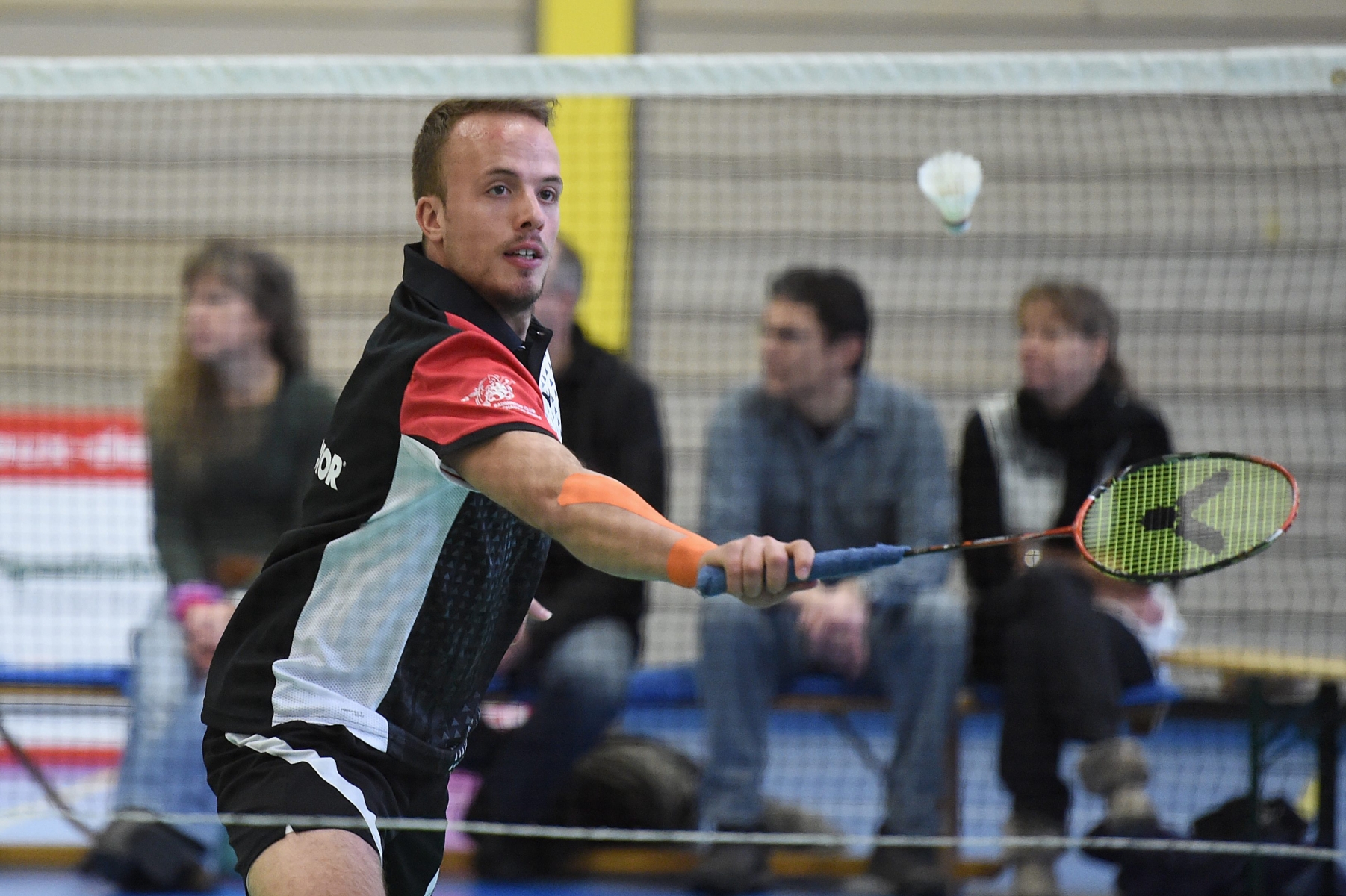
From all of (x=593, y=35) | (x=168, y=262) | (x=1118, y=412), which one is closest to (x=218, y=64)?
(x=1118, y=412)

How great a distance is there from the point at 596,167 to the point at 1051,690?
4.09 meters

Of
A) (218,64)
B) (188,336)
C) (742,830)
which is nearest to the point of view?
(218,64)

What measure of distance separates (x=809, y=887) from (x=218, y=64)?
10.4 ft

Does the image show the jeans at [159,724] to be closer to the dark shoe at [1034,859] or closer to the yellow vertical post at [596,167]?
the dark shoe at [1034,859]

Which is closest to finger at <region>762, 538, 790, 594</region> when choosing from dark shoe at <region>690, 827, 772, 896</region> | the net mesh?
dark shoe at <region>690, 827, 772, 896</region>

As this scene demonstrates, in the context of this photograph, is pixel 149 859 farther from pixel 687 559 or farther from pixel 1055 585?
pixel 687 559

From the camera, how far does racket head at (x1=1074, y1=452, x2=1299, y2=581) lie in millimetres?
2742

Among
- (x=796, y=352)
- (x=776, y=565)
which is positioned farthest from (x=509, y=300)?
(x=796, y=352)

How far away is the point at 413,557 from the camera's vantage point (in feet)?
7.84

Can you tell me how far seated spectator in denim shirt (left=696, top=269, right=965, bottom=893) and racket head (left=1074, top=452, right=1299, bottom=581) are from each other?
1.90 metres

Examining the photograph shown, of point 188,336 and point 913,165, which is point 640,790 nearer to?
point 188,336

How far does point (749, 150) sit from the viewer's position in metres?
7.55

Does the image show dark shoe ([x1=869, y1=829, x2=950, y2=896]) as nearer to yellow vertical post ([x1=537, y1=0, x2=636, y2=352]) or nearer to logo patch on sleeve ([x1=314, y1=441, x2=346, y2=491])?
logo patch on sleeve ([x1=314, y1=441, x2=346, y2=491])

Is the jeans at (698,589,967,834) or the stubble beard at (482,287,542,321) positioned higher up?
the stubble beard at (482,287,542,321)
